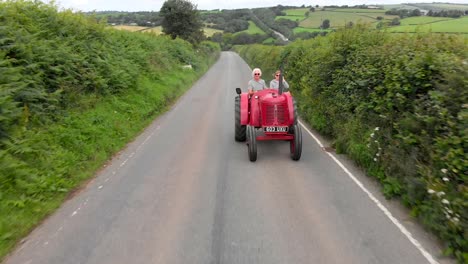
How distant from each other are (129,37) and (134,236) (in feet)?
54.7

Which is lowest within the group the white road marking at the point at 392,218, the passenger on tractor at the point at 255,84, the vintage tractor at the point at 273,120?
the white road marking at the point at 392,218

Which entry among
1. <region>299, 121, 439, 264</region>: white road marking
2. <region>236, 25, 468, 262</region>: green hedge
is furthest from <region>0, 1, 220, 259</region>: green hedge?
<region>236, 25, 468, 262</region>: green hedge

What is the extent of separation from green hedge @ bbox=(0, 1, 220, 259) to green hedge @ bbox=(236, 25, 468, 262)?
5.89 metres

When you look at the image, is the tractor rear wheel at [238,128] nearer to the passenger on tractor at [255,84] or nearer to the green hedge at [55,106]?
the passenger on tractor at [255,84]

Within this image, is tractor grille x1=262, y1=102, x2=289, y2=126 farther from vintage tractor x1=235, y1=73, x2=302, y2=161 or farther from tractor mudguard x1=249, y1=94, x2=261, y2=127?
tractor mudguard x1=249, y1=94, x2=261, y2=127

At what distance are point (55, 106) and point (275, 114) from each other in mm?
5475

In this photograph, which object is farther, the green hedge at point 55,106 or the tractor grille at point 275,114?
the tractor grille at point 275,114

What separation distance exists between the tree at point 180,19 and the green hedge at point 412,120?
1398 inches

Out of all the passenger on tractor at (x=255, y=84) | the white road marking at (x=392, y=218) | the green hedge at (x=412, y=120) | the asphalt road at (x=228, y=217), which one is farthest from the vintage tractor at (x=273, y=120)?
the green hedge at (x=412, y=120)

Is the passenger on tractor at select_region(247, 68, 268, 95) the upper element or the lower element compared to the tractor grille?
upper

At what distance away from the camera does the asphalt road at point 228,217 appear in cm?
486

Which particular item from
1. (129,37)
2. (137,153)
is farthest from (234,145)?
(129,37)

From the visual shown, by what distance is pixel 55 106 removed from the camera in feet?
30.6

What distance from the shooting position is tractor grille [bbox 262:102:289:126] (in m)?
9.05
